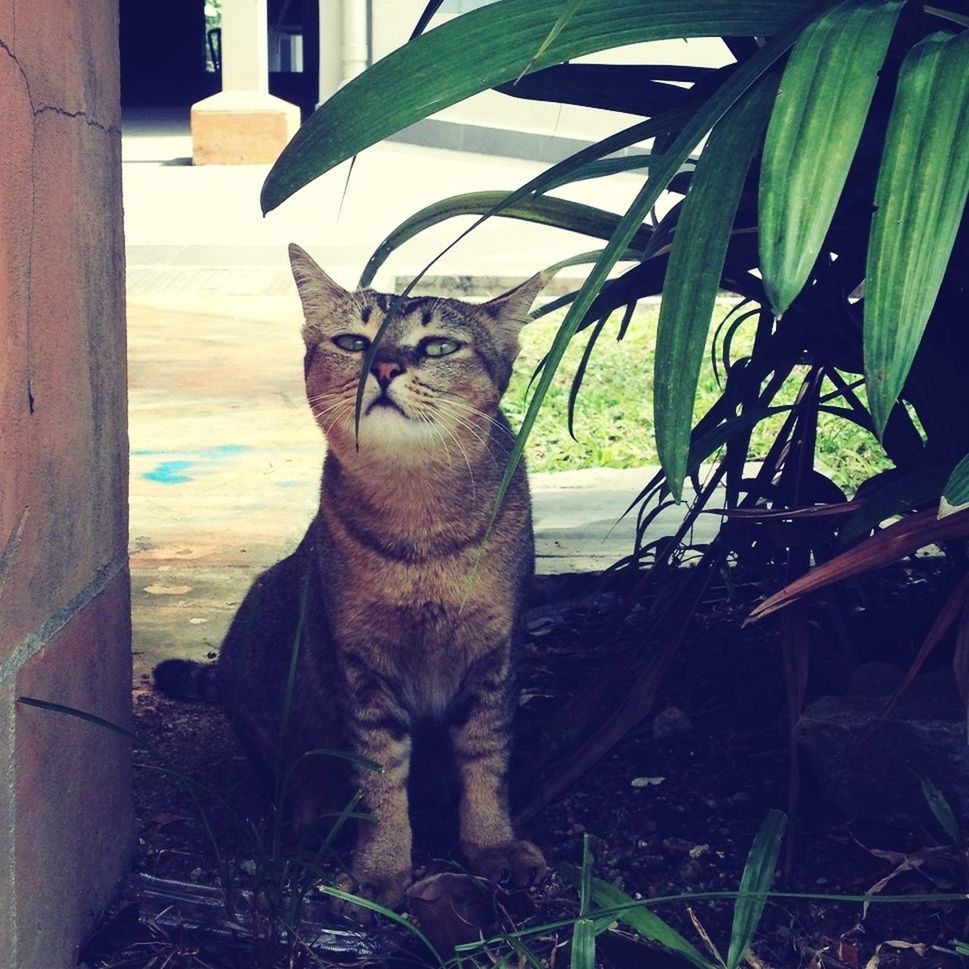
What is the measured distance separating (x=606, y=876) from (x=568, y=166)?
3.59 feet

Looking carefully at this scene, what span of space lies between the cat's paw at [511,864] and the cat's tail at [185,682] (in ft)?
2.55

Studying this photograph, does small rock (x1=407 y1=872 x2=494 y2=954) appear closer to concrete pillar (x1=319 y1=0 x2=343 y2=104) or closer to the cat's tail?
the cat's tail

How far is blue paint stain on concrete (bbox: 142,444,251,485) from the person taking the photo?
427 cm

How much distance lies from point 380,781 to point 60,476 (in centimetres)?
80

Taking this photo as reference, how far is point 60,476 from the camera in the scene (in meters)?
1.82

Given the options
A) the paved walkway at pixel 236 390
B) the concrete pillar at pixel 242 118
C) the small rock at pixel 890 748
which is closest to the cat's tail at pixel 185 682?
the paved walkway at pixel 236 390

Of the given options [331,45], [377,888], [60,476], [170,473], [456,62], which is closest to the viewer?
[456,62]

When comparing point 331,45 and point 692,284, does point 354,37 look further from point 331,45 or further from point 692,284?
point 692,284

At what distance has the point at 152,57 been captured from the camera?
26797mm

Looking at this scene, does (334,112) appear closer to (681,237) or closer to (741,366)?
(681,237)

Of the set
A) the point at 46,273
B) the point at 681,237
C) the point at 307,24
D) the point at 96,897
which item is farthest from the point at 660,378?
the point at 307,24

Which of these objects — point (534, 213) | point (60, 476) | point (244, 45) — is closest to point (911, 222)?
point (534, 213)

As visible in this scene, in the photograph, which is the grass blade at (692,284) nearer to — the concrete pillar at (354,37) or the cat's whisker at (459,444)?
the cat's whisker at (459,444)

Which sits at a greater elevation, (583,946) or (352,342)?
(352,342)
